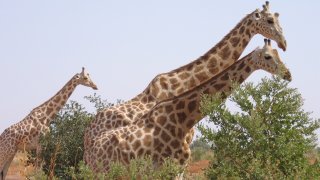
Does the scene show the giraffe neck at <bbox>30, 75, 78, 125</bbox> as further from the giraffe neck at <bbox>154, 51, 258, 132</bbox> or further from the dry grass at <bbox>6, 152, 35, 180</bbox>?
the giraffe neck at <bbox>154, 51, 258, 132</bbox>

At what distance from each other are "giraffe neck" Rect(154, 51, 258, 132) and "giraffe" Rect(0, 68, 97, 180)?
323 inches

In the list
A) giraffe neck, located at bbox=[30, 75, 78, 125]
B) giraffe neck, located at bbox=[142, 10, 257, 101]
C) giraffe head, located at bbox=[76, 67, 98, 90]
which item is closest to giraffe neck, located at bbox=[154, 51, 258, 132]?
giraffe neck, located at bbox=[142, 10, 257, 101]

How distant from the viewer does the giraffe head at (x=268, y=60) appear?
8.23 metres

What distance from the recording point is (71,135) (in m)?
14.9

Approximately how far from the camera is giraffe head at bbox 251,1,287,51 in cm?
996

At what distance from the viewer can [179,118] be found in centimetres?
839

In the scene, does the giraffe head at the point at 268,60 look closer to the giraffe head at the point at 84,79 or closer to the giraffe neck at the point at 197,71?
the giraffe neck at the point at 197,71

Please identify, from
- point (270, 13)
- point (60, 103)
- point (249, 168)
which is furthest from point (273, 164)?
point (60, 103)

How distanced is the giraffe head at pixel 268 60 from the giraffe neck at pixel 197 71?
141cm

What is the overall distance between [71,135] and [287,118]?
899 cm

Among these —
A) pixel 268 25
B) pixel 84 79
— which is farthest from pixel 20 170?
pixel 84 79

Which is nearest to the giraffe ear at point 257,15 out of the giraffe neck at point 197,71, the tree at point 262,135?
the giraffe neck at point 197,71

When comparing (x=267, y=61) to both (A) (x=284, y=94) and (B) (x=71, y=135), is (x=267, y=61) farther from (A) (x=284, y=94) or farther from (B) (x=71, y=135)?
(B) (x=71, y=135)

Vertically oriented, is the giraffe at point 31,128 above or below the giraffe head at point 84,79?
below
